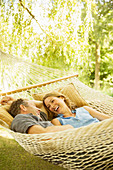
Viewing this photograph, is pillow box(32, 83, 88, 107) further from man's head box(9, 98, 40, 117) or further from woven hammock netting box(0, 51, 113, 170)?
woven hammock netting box(0, 51, 113, 170)

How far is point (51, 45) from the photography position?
13.9 feet

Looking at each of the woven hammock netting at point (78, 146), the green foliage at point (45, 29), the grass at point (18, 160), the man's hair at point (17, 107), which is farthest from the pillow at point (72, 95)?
the green foliage at point (45, 29)

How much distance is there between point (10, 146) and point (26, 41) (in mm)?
1924

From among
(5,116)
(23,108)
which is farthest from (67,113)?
(5,116)

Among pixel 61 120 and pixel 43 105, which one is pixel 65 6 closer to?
pixel 43 105

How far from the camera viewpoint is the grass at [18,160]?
78.3 inches

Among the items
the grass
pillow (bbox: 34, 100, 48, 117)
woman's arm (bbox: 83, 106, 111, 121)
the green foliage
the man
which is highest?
the green foliage

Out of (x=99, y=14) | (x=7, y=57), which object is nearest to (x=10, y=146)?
(x=7, y=57)

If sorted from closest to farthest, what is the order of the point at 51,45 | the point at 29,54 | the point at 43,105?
the point at 43,105 < the point at 29,54 < the point at 51,45

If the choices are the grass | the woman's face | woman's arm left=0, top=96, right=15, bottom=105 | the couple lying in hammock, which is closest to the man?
the couple lying in hammock

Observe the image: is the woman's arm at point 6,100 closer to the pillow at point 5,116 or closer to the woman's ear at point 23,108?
the pillow at point 5,116

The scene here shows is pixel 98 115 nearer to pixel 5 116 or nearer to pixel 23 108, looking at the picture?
pixel 23 108

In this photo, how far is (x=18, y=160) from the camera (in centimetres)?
212

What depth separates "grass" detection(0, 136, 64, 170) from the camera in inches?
78.3
